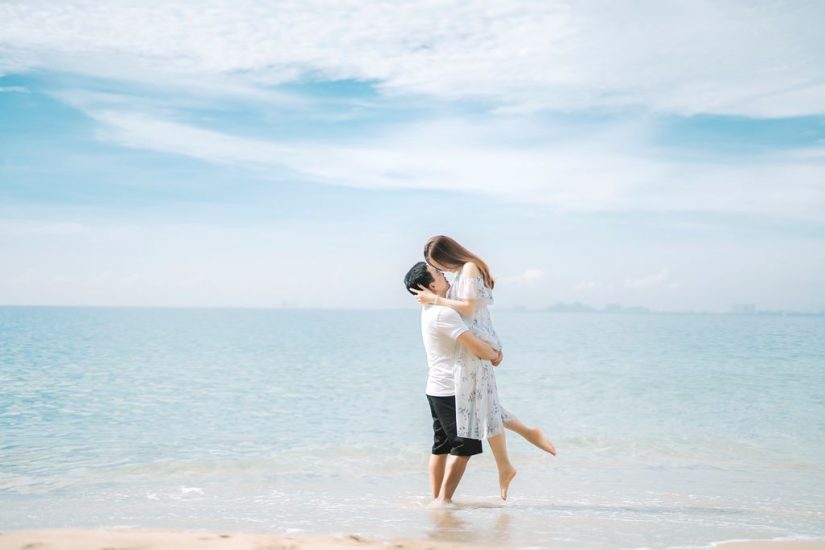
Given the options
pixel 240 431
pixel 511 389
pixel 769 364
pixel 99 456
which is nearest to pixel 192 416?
pixel 240 431

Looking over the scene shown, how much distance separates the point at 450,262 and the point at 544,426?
24.2 feet

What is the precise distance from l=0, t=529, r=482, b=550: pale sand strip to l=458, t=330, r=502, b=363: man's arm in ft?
4.88

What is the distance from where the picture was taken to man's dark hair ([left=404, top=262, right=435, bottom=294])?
20.4 feet

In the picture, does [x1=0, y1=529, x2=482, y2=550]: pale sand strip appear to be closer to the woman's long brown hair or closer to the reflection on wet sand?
the reflection on wet sand

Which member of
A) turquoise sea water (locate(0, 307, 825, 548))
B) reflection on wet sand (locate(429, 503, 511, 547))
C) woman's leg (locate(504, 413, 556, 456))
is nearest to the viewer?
reflection on wet sand (locate(429, 503, 511, 547))

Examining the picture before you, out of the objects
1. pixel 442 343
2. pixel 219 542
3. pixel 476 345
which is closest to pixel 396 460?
pixel 442 343

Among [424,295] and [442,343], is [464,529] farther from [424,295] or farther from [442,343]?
[424,295]

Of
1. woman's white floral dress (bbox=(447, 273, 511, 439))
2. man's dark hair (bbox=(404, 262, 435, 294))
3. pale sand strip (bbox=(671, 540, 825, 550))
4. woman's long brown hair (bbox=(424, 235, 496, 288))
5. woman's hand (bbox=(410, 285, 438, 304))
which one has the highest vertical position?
woman's long brown hair (bbox=(424, 235, 496, 288))

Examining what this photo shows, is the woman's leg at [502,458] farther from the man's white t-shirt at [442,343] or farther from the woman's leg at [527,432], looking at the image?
the man's white t-shirt at [442,343]

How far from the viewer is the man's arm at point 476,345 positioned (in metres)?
6.10

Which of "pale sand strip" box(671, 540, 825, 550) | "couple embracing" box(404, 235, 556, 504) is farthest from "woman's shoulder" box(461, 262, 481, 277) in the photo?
"pale sand strip" box(671, 540, 825, 550)

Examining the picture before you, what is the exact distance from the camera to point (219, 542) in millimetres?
5098

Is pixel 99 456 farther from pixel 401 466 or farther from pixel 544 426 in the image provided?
pixel 544 426

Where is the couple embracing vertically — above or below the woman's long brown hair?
below
